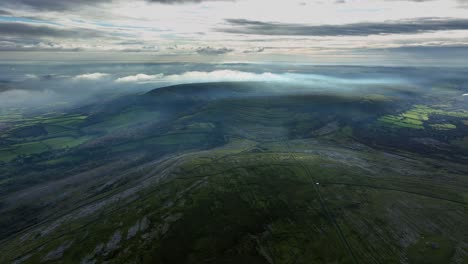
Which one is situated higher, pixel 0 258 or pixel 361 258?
pixel 361 258

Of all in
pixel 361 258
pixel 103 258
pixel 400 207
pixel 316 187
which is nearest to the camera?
pixel 361 258

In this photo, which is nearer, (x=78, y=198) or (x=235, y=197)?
(x=235, y=197)

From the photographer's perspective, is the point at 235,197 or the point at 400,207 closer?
the point at 400,207

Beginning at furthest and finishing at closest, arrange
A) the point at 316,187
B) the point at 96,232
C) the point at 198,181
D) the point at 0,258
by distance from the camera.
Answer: the point at 198,181, the point at 316,187, the point at 96,232, the point at 0,258

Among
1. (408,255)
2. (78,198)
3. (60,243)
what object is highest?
(408,255)

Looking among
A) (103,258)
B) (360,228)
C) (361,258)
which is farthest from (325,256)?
(103,258)

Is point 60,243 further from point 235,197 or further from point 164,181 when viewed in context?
point 235,197

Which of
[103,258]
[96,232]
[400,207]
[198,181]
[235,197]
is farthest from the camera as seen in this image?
[198,181]

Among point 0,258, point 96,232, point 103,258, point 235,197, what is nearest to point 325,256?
point 235,197

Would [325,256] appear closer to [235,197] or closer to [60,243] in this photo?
[235,197]

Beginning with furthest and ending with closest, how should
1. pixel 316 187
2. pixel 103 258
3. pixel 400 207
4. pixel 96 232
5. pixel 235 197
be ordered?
pixel 316 187 < pixel 235 197 < pixel 400 207 < pixel 96 232 < pixel 103 258
